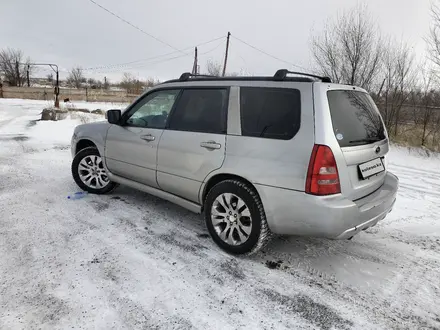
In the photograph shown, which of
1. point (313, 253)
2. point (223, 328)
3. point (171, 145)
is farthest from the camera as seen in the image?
point (171, 145)

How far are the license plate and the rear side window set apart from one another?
73 cm

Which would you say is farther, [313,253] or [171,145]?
[171,145]

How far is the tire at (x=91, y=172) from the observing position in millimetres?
4551

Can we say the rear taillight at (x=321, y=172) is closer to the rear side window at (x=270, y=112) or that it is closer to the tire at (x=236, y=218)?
the rear side window at (x=270, y=112)

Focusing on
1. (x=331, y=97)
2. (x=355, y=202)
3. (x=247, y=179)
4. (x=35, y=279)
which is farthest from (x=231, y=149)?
(x=35, y=279)

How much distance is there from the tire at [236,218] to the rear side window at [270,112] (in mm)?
540

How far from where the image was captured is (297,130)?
8.62 ft

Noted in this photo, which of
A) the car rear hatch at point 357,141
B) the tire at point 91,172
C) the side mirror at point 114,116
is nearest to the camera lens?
the car rear hatch at point 357,141

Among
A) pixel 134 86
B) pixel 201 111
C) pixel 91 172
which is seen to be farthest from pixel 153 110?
pixel 134 86

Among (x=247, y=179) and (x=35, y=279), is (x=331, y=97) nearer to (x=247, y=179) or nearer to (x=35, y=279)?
(x=247, y=179)

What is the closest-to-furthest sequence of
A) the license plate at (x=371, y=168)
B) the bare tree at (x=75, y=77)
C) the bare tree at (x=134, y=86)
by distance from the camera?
the license plate at (x=371, y=168) → the bare tree at (x=134, y=86) → the bare tree at (x=75, y=77)

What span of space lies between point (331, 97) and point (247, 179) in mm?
1028

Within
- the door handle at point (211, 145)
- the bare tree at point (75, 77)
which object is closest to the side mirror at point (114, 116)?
the door handle at point (211, 145)

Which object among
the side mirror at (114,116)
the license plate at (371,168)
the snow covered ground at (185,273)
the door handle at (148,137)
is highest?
the side mirror at (114,116)
